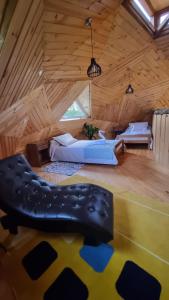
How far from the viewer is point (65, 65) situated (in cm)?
347

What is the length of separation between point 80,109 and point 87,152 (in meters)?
2.06

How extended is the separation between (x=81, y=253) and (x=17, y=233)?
80 cm

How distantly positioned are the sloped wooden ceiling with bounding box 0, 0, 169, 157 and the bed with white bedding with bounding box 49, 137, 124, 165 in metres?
0.61

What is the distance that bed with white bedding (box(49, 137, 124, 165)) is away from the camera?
13.0 ft

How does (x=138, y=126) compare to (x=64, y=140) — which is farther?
(x=138, y=126)

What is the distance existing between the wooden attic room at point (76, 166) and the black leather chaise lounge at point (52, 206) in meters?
0.01

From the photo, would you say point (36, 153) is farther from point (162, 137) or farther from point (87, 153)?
point (162, 137)

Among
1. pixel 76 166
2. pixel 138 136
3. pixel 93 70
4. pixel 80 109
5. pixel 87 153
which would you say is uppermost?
pixel 93 70

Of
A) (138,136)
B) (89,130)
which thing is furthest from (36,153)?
(138,136)

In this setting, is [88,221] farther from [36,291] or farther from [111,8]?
[111,8]

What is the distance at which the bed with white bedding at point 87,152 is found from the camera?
13.0 ft

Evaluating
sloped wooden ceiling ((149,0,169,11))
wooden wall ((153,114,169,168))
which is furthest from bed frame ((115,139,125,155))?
sloped wooden ceiling ((149,0,169,11))

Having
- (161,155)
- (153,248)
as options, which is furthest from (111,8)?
(153,248)

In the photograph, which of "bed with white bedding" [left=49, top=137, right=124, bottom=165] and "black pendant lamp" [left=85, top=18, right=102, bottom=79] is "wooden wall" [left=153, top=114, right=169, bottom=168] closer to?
"bed with white bedding" [left=49, top=137, right=124, bottom=165]
